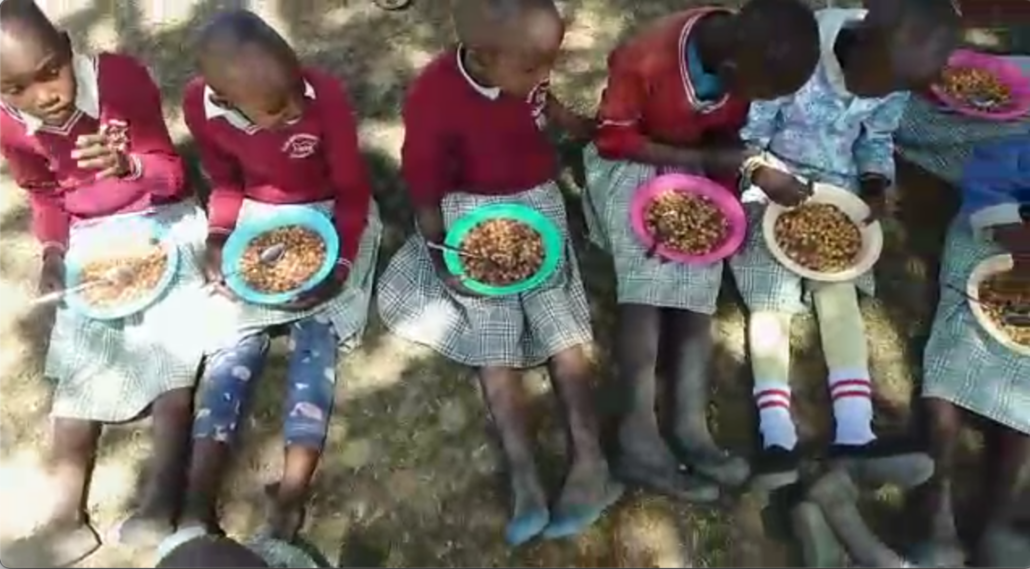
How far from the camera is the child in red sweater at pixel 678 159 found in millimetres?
2611

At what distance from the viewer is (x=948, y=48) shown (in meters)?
2.68

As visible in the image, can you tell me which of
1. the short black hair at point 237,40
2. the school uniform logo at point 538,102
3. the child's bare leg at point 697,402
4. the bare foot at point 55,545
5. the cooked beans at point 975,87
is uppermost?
the short black hair at point 237,40

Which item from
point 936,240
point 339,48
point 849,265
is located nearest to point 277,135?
point 339,48

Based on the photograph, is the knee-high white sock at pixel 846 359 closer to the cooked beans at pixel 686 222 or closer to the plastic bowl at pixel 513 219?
the cooked beans at pixel 686 222

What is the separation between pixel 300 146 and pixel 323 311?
0.34m

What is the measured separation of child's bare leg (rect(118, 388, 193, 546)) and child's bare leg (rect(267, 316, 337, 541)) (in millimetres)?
190

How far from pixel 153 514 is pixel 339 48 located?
1246mm

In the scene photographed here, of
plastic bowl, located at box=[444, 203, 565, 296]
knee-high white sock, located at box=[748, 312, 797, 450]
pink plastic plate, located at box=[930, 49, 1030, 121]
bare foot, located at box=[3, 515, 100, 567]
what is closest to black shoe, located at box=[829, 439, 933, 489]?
knee-high white sock, located at box=[748, 312, 797, 450]

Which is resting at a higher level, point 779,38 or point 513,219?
point 779,38

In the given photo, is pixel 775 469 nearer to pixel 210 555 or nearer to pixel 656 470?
pixel 656 470

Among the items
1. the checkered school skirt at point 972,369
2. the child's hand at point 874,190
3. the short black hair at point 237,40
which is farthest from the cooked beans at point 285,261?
the checkered school skirt at point 972,369

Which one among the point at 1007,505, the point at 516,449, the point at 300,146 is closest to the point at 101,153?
the point at 300,146

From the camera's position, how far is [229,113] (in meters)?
2.63

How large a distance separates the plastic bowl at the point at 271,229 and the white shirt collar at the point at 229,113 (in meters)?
0.21
